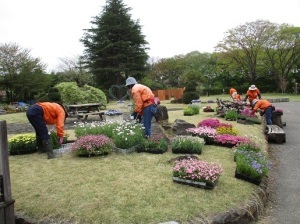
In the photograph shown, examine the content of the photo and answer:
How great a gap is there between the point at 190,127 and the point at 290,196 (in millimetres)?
4729

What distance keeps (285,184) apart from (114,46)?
33.9 m

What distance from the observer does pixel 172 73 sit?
57312 mm

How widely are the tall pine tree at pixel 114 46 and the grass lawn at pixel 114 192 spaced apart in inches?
1255

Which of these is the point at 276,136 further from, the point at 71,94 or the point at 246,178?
the point at 71,94

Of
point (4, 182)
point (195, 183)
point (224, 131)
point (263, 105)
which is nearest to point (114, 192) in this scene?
point (195, 183)

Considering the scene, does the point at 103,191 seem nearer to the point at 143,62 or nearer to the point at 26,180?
the point at 26,180

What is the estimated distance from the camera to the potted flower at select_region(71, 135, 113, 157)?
729cm

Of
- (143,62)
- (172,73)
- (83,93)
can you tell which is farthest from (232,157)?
(172,73)

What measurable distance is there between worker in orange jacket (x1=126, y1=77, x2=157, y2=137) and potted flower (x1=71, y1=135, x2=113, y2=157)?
1502mm

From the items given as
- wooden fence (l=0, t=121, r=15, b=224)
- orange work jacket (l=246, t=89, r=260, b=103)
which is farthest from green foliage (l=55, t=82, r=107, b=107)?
wooden fence (l=0, t=121, r=15, b=224)

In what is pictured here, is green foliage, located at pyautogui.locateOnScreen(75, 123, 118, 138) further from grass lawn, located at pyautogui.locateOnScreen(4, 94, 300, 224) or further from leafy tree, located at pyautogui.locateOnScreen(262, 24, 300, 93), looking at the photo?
leafy tree, located at pyautogui.locateOnScreen(262, 24, 300, 93)

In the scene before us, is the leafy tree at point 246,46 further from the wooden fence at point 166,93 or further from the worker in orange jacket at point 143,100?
the worker in orange jacket at point 143,100

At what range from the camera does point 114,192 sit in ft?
16.7

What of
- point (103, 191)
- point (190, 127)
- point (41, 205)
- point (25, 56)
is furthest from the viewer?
point (25, 56)
